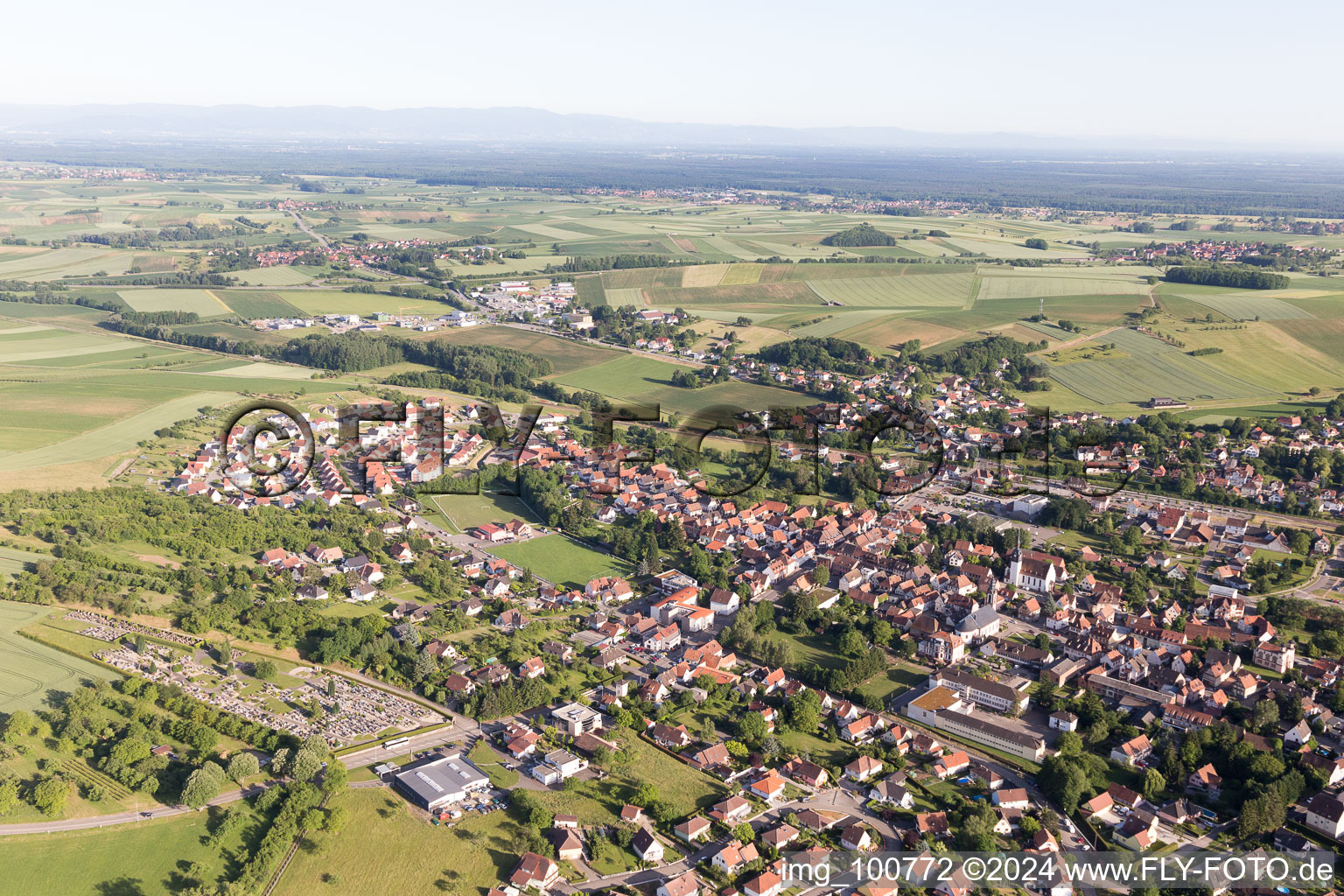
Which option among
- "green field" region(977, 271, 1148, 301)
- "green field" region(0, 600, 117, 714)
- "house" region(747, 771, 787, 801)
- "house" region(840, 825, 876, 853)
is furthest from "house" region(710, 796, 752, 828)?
"green field" region(977, 271, 1148, 301)

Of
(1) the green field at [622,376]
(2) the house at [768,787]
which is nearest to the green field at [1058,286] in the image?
(1) the green field at [622,376]

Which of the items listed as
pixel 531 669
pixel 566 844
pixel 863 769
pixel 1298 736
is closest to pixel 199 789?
pixel 566 844

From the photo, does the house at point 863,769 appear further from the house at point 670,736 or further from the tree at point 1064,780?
the house at point 670,736

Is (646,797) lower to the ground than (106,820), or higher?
higher

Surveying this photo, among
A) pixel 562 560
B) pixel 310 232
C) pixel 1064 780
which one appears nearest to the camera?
pixel 1064 780

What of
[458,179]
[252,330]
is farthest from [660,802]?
[458,179]

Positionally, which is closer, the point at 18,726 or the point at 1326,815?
the point at 1326,815

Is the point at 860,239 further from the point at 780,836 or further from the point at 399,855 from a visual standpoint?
the point at 399,855
